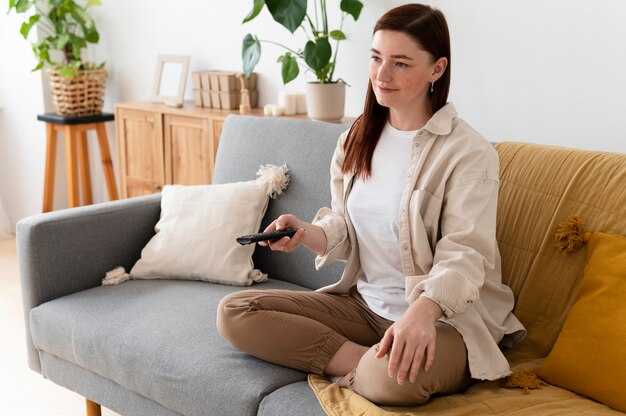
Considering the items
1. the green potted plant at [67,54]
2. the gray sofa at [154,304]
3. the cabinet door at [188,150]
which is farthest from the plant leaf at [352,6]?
the green potted plant at [67,54]

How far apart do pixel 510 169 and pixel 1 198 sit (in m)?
3.48

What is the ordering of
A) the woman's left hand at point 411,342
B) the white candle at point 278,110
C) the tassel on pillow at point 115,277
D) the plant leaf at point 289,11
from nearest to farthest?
1. the woman's left hand at point 411,342
2. the tassel on pillow at point 115,277
3. the plant leaf at point 289,11
4. the white candle at point 278,110

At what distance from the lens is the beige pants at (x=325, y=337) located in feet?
5.08

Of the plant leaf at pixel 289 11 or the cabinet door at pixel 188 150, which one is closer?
the plant leaf at pixel 289 11

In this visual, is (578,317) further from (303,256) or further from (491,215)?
(303,256)

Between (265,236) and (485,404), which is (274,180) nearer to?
(265,236)

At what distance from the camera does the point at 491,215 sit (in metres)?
1.66

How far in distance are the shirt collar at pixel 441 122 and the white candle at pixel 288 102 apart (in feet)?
4.89

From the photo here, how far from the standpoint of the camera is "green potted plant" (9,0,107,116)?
12.6 feet

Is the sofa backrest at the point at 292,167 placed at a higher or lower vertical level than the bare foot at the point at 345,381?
higher

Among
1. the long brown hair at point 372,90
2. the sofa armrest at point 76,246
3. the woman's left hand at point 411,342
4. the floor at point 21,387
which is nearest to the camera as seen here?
the woman's left hand at point 411,342

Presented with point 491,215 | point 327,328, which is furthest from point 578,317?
point 327,328

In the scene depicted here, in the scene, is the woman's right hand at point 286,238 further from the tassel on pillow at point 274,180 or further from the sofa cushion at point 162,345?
the tassel on pillow at point 274,180

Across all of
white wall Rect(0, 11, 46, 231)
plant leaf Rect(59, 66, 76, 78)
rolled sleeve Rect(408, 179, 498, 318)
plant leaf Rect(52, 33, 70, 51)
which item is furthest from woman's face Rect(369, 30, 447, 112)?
white wall Rect(0, 11, 46, 231)
